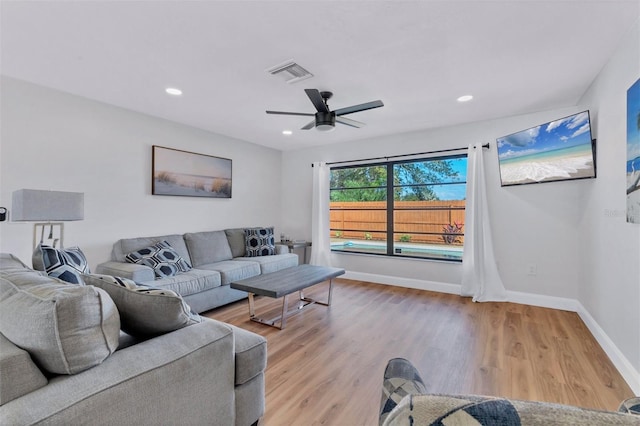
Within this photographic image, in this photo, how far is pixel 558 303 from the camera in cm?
346

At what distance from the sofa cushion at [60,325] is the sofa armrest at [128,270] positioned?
1847 millimetres

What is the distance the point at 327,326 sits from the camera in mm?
2984

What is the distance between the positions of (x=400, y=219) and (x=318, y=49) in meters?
3.16

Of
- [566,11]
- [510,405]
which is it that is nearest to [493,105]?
[566,11]

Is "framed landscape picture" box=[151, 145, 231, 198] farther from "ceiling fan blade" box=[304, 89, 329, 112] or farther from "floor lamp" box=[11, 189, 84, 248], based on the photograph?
"ceiling fan blade" box=[304, 89, 329, 112]

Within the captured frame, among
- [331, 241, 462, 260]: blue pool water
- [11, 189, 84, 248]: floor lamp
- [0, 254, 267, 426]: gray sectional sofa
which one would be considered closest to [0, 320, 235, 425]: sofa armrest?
[0, 254, 267, 426]: gray sectional sofa

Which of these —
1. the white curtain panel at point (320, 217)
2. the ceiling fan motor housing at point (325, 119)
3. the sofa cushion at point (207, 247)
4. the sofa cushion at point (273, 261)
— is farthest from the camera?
the white curtain panel at point (320, 217)

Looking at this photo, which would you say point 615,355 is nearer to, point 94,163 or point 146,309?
point 146,309

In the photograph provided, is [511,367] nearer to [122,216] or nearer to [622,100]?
[622,100]

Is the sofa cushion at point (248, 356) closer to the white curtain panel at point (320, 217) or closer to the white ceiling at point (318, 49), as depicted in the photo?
the white ceiling at point (318, 49)

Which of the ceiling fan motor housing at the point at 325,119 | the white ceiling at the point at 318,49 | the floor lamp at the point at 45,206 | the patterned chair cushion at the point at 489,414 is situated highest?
the white ceiling at the point at 318,49

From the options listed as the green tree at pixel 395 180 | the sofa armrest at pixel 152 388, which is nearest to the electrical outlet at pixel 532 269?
the green tree at pixel 395 180

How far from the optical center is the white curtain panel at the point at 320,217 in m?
5.19

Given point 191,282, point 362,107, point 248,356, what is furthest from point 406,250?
point 248,356
